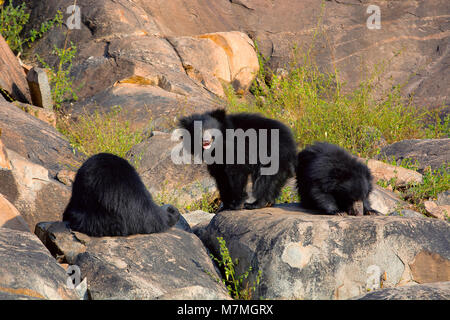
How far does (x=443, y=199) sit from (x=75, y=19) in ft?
26.7

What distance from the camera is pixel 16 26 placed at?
36.4 ft

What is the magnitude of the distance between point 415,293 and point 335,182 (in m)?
1.74

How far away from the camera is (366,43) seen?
14.1 metres

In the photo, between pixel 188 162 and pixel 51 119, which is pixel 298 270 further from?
pixel 51 119

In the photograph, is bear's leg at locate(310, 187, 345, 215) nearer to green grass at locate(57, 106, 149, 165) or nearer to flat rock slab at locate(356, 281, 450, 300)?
flat rock slab at locate(356, 281, 450, 300)

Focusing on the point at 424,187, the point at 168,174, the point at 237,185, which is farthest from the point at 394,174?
the point at 168,174

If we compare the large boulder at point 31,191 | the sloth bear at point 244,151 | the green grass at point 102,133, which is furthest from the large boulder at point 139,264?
the green grass at point 102,133

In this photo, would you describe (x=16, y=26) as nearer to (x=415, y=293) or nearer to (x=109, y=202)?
(x=109, y=202)

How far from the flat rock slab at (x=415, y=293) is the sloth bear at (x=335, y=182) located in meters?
1.55

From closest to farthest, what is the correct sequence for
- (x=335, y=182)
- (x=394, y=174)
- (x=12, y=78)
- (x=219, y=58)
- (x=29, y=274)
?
(x=29, y=274) < (x=335, y=182) < (x=394, y=174) < (x=12, y=78) < (x=219, y=58)

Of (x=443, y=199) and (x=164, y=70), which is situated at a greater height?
(x=164, y=70)

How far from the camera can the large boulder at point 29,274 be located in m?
3.26

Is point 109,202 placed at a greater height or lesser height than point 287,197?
greater

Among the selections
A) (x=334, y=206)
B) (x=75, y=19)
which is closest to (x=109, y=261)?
(x=334, y=206)
